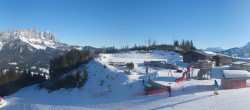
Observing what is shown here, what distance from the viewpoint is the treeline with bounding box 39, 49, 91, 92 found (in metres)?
72.5

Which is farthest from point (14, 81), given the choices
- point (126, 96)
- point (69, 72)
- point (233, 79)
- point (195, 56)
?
point (233, 79)

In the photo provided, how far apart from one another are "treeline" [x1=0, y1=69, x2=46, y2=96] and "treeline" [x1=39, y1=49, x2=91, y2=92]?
5.63m

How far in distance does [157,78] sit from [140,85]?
4.16 metres

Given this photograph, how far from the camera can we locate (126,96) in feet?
177

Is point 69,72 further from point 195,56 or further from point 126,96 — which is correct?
point 195,56

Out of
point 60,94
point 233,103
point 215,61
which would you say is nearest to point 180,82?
point 233,103

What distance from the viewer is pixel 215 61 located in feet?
286

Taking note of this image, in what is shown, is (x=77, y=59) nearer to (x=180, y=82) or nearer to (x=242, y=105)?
(x=180, y=82)

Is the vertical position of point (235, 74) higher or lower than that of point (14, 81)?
higher

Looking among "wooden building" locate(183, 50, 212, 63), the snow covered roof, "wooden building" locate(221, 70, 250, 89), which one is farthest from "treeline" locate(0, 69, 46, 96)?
the snow covered roof

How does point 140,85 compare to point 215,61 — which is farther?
point 215,61

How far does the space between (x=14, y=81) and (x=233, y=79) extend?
206 ft

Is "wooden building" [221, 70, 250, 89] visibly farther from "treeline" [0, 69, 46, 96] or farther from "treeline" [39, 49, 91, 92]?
A: "treeline" [0, 69, 46, 96]

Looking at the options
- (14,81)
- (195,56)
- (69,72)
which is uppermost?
(195,56)
